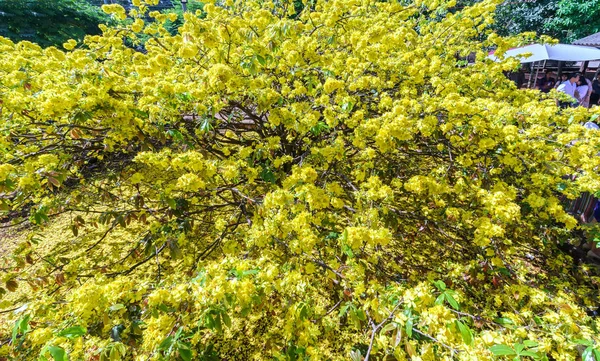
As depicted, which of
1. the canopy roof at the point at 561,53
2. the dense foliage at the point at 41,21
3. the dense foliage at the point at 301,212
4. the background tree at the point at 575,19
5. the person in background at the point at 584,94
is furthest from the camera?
the background tree at the point at 575,19

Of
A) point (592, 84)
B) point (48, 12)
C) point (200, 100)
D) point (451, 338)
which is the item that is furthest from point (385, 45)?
point (48, 12)

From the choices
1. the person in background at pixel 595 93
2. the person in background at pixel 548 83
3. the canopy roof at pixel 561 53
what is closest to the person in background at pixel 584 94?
the person in background at pixel 595 93

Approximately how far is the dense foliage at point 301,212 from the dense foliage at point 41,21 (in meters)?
12.8

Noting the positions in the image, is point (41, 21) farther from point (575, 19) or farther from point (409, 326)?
point (575, 19)

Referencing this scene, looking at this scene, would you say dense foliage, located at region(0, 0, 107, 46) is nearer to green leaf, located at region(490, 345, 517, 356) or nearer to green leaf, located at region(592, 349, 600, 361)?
green leaf, located at region(490, 345, 517, 356)

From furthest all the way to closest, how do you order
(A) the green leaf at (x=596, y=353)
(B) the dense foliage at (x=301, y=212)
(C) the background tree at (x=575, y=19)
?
(C) the background tree at (x=575, y=19)
(B) the dense foliage at (x=301, y=212)
(A) the green leaf at (x=596, y=353)

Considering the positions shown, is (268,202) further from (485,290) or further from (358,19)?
(358,19)

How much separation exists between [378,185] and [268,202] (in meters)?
0.91

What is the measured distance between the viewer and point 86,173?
15.7 feet

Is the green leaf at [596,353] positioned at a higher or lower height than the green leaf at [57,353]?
lower

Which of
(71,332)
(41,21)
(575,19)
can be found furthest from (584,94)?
(41,21)

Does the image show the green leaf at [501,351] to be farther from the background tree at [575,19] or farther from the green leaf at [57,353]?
the background tree at [575,19]

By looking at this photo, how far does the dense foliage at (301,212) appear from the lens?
146 cm

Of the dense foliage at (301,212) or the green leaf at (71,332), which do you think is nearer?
the green leaf at (71,332)
